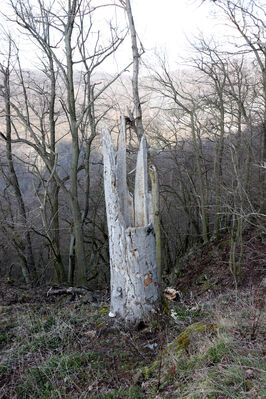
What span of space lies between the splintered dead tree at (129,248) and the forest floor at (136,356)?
280 mm

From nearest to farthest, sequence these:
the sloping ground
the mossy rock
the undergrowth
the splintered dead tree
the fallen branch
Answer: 1. the undergrowth
2. the mossy rock
3. the splintered dead tree
4. the fallen branch
5. the sloping ground

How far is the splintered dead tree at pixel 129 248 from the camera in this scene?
15.5ft

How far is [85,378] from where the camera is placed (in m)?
3.72

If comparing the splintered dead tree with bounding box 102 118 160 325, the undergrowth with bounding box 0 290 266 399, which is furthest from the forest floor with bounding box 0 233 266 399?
the splintered dead tree with bounding box 102 118 160 325

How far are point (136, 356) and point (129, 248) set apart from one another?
137 centimetres

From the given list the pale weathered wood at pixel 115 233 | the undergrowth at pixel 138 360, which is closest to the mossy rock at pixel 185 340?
the undergrowth at pixel 138 360

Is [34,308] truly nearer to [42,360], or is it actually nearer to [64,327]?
[64,327]

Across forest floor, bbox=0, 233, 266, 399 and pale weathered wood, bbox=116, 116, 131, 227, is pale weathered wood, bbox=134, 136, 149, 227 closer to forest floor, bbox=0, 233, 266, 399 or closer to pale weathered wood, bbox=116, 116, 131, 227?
pale weathered wood, bbox=116, 116, 131, 227

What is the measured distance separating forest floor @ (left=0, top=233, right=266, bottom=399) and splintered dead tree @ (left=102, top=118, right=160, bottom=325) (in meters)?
0.28

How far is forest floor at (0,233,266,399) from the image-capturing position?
3020mm

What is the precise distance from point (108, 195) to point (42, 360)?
7.50ft

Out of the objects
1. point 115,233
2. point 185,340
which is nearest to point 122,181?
point 115,233

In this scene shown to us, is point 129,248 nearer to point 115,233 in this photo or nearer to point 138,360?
point 115,233

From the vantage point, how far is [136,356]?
413cm
